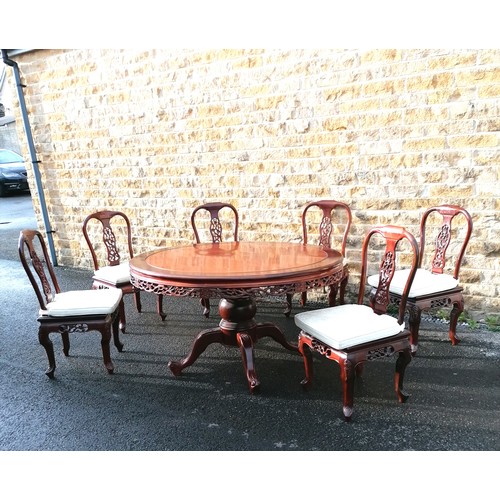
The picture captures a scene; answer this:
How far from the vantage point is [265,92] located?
12.1 ft

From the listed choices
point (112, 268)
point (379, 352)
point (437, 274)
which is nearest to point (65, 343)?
point (112, 268)

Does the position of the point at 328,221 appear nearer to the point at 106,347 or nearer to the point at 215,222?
the point at 215,222

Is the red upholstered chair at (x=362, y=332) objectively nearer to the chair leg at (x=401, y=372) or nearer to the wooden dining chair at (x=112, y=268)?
the chair leg at (x=401, y=372)

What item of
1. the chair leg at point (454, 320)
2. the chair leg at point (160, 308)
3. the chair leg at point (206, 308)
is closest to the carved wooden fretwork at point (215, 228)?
the chair leg at point (206, 308)

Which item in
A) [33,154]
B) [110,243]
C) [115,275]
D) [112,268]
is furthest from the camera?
[33,154]

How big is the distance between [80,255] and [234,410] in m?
4.00

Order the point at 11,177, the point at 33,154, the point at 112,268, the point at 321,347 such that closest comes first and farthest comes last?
1. the point at 321,347
2. the point at 112,268
3. the point at 33,154
4. the point at 11,177

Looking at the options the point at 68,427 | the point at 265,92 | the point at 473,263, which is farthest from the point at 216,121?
the point at 68,427

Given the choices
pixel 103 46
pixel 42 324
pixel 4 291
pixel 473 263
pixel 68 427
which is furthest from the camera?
pixel 4 291

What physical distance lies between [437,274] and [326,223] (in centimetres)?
100

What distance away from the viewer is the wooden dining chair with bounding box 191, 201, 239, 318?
12.2 feet

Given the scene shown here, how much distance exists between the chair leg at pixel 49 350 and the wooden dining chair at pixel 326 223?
1.88m

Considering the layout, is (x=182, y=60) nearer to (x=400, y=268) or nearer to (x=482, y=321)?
(x=400, y=268)

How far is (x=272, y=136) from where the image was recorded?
3.73 metres
